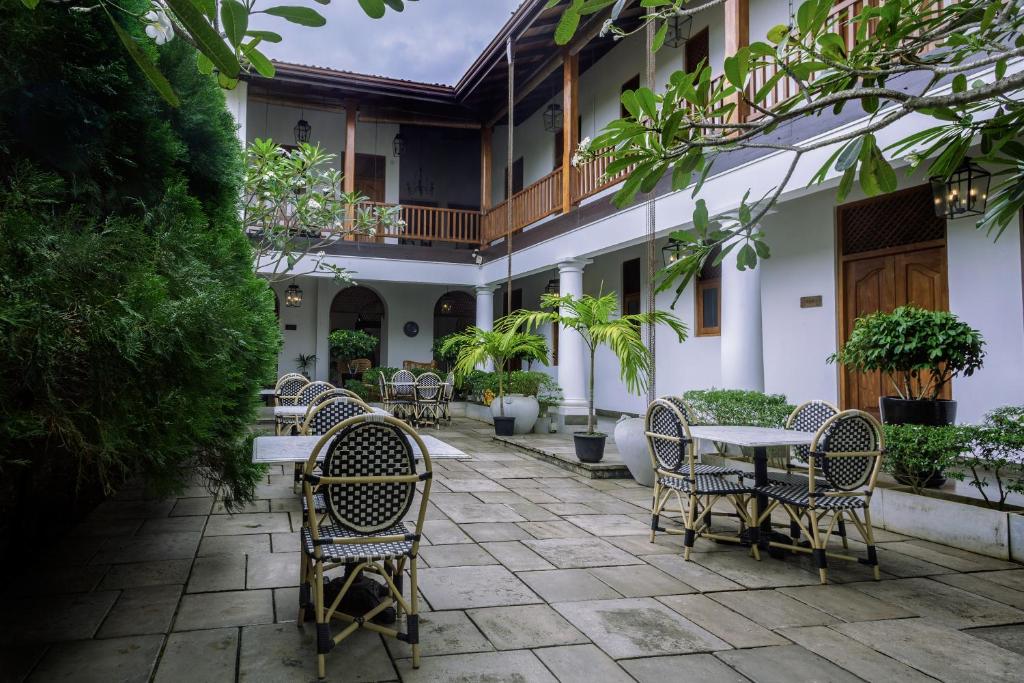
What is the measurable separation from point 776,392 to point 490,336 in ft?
12.3

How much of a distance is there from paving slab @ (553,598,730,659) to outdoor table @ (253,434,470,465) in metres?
0.88

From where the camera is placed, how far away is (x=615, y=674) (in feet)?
8.06

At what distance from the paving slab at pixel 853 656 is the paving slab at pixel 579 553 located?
44.9 inches

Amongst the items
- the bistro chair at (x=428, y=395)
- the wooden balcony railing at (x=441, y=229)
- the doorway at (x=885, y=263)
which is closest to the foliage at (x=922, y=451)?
the doorway at (x=885, y=263)

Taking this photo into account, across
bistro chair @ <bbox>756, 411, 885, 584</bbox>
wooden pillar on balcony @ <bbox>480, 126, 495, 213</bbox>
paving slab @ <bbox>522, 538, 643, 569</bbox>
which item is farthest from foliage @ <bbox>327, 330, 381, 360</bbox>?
bistro chair @ <bbox>756, 411, 885, 584</bbox>

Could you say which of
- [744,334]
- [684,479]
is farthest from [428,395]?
[684,479]

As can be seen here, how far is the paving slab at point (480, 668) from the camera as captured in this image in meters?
2.40

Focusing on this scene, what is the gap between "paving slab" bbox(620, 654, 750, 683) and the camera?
243cm

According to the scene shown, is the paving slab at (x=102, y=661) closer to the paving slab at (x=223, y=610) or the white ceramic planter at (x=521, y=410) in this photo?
the paving slab at (x=223, y=610)

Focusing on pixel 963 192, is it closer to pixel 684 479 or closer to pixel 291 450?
pixel 684 479

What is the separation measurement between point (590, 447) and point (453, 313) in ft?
34.4

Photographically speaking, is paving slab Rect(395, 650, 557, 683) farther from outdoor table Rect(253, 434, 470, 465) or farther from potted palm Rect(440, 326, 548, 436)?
potted palm Rect(440, 326, 548, 436)

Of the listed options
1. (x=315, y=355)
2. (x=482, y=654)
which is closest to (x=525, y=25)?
(x=315, y=355)

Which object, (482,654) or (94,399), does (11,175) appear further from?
(482,654)
